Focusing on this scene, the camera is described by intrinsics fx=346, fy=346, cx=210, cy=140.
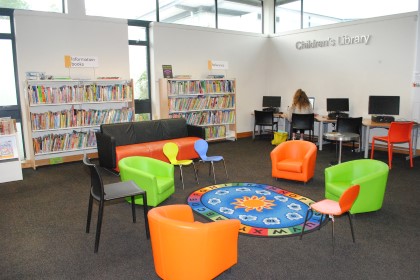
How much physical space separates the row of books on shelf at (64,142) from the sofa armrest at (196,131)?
2.06m

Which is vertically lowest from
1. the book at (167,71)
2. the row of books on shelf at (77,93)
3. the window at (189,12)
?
the row of books on shelf at (77,93)

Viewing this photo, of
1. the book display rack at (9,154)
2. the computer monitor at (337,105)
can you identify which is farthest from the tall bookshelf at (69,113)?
the computer monitor at (337,105)

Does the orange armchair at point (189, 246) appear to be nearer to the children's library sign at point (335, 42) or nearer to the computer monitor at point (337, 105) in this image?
the computer monitor at point (337, 105)

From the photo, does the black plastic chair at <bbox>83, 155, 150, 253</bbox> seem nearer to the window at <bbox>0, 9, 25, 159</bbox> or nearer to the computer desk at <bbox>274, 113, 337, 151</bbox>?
the window at <bbox>0, 9, 25, 159</bbox>

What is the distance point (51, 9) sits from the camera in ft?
23.4

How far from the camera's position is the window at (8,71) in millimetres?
6715

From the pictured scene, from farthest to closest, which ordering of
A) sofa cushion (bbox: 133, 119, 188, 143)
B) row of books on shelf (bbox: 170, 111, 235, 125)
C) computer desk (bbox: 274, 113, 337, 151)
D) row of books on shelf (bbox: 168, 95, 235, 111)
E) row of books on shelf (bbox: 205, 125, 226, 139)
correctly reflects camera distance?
row of books on shelf (bbox: 205, 125, 226, 139)
row of books on shelf (bbox: 170, 111, 235, 125)
row of books on shelf (bbox: 168, 95, 235, 111)
computer desk (bbox: 274, 113, 337, 151)
sofa cushion (bbox: 133, 119, 188, 143)

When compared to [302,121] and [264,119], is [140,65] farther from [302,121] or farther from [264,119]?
[302,121]

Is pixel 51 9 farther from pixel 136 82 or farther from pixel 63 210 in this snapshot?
pixel 63 210

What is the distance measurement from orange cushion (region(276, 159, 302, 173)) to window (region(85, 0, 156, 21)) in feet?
16.3

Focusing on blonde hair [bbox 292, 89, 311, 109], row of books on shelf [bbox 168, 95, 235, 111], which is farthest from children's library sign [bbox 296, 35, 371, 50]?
row of books on shelf [bbox 168, 95, 235, 111]

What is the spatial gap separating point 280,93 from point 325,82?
1529 millimetres

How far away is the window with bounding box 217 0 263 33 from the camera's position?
9539 millimetres

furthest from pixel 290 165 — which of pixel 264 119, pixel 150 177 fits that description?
pixel 264 119
